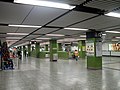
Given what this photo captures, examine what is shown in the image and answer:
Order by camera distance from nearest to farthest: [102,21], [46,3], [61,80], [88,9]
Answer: [46,3] → [88,9] → [61,80] → [102,21]

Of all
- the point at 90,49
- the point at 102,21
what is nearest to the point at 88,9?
the point at 102,21

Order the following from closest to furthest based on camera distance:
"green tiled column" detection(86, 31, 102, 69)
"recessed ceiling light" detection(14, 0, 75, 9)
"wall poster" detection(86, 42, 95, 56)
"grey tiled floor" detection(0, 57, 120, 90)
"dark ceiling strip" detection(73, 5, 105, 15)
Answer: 1. "recessed ceiling light" detection(14, 0, 75, 9)
2. "dark ceiling strip" detection(73, 5, 105, 15)
3. "grey tiled floor" detection(0, 57, 120, 90)
4. "green tiled column" detection(86, 31, 102, 69)
5. "wall poster" detection(86, 42, 95, 56)

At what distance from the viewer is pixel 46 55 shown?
32.1 meters

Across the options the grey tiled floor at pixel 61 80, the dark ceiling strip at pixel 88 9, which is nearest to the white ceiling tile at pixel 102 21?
the dark ceiling strip at pixel 88 9

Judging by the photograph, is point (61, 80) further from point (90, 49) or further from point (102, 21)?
point (90, 49)

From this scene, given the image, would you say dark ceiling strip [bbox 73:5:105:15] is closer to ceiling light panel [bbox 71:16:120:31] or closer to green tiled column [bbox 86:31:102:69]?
ceiling light panel [bbox 71:16:120:31]

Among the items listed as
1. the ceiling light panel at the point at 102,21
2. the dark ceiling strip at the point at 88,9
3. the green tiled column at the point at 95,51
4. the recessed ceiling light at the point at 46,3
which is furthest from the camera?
the green tiled column at the point at 95,51

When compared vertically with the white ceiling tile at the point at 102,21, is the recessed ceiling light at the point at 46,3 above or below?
above

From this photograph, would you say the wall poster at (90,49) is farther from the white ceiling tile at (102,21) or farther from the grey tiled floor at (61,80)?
the white ceiling tile at (102,21)

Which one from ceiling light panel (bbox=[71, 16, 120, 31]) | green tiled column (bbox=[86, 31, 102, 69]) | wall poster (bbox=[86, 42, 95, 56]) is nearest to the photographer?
ceiling light panel (bbox=[71, 16, 120, 31])

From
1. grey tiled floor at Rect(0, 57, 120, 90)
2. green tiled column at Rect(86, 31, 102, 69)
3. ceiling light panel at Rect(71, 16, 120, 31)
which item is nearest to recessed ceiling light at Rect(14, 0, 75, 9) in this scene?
ceiling light panel at Rect(71, 16, 120, 31)

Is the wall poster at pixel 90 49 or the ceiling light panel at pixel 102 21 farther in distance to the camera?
the wall poster at pixel 90 49

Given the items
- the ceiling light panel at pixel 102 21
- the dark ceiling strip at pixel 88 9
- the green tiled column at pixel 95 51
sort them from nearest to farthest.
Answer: the dark ceiling strip at pixel 88 9, the ceiling light panel at pixel 102 21, the green tiled column at pixel 95 51

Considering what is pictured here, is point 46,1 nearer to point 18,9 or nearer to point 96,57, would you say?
point 18,9
